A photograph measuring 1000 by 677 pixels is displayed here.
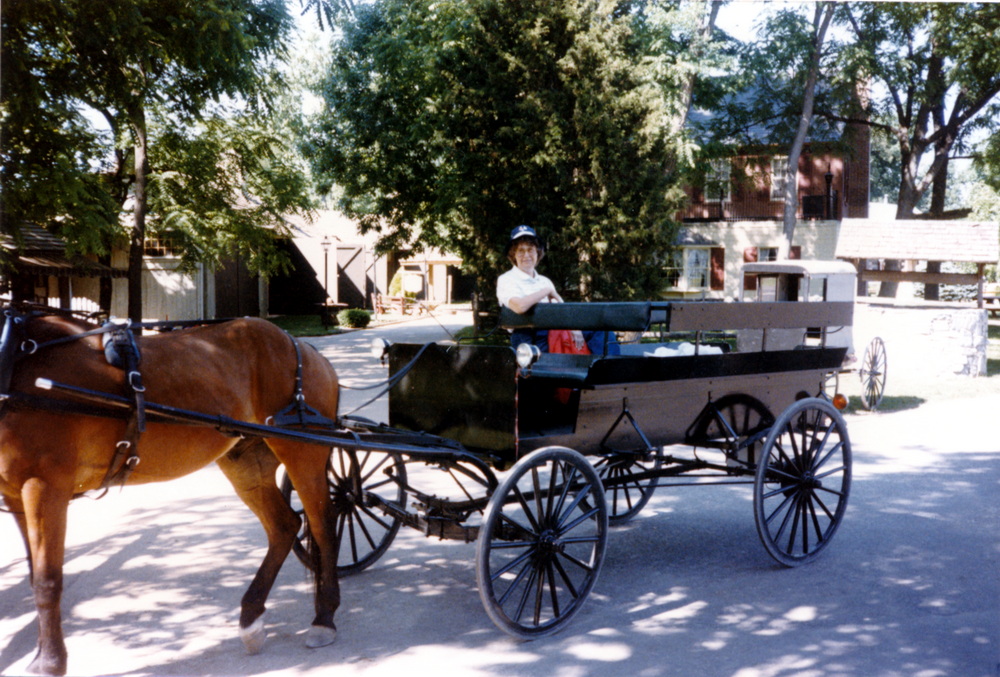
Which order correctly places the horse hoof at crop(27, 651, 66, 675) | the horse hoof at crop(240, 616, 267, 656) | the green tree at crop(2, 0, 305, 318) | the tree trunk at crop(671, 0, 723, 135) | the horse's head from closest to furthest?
the horse's head → the horse hoof at crop(27, 651, 66, 675) → the horse hoof at crop(240, 616, 267, 656) → the green tree at crop(2, 0, 305, 318) → the tree trunk at crop(671, 0, 723, 135)

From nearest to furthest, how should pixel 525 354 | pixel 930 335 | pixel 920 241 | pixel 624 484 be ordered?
1. pixel 525 354
2. pixel 624 484
3. pixel 930 335
4. pixel 920 241

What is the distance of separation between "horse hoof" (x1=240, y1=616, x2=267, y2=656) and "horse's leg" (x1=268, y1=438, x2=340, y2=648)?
25 centimetres

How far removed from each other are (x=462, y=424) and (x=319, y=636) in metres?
1.41

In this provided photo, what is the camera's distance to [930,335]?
15.7 m

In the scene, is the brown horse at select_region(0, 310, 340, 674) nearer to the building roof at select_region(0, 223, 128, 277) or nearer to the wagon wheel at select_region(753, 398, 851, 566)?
the wagon wheel at select_region(753, 398, 851, 566)

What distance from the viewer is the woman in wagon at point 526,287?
5199mm

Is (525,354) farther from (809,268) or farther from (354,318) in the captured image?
(354,318)

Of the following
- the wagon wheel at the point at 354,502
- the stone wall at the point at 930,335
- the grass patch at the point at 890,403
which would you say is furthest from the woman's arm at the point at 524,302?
the stone wall at the point at 930,335

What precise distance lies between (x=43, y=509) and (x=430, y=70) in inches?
658

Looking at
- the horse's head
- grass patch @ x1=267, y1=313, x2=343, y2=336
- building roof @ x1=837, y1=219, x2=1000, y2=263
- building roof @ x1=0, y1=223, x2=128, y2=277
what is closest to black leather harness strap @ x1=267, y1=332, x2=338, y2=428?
the horse's head

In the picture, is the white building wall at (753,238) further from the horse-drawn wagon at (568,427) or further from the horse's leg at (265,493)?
the horse's leg at (265,493)

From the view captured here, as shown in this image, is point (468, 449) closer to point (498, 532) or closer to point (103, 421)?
point (498, 532)

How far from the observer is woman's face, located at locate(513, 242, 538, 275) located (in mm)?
5738

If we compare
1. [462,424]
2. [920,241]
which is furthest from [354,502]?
[920,241]
